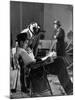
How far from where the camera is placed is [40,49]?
5297mm

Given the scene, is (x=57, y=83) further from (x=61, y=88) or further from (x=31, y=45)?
(x=31, y=45)

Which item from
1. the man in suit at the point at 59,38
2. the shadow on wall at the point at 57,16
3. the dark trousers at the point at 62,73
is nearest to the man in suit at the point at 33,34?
the shadow on wall at the point at 57,16

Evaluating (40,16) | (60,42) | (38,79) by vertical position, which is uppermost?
(40,16)

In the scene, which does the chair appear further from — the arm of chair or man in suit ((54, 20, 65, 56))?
man in suit ((54, 20, 65, 56))

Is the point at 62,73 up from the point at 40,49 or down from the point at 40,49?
down

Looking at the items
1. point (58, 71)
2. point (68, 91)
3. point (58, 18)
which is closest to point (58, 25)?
point (58, 18)

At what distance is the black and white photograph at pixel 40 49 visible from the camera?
5.13 metres

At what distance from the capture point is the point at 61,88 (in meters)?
5.43

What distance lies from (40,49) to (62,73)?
64 cm

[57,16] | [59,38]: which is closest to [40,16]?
[57,16]

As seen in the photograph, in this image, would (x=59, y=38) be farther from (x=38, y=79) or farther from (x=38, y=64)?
(x=38, y=79)

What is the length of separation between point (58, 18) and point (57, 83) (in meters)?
1.23

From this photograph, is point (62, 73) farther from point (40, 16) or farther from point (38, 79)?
point (40, 16)

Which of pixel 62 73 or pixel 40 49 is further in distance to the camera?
pixel 62 73
